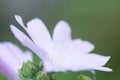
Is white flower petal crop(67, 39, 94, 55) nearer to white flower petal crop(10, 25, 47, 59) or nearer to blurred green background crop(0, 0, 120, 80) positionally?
white flower petal crop(10, 25, 47, 59)

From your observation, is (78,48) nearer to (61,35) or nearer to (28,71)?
(61,35)

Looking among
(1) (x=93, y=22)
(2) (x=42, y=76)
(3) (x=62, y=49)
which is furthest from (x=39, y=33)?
(1) (x=93, y=22)

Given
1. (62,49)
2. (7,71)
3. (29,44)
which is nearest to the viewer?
(29,44)

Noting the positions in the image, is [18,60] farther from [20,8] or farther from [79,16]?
[20,8]

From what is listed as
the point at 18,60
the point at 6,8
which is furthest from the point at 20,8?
the point at 18,60

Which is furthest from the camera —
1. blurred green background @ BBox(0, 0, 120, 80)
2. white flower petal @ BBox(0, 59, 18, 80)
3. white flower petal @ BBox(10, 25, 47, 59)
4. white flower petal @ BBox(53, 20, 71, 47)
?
blurred green background @ BBox(0, 0, 120, 80)

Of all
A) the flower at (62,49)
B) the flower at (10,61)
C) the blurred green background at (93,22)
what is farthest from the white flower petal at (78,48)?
the blurred green background at (93,22)

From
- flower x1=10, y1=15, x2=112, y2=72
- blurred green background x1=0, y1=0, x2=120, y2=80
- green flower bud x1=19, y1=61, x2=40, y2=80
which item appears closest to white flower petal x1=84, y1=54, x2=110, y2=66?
flower x1=10, y1=15, x2=112, y2=72

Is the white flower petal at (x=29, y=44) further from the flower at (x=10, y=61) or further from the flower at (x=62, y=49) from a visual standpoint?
the flower at (x=10, y=61)
